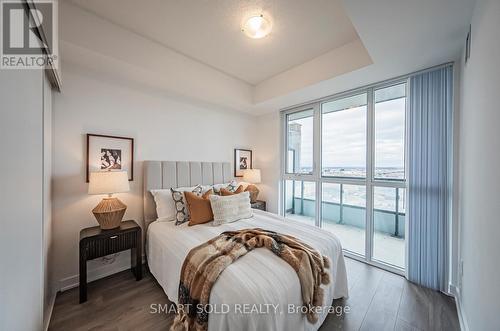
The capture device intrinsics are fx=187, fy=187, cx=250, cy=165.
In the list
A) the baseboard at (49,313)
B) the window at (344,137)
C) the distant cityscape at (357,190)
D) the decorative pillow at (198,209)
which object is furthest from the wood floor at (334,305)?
the window at (344,137)

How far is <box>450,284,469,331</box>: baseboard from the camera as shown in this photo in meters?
1.51

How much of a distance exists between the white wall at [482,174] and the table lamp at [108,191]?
2.85 meters

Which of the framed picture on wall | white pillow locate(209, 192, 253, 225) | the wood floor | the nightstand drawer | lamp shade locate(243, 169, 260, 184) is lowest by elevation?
the wood floor

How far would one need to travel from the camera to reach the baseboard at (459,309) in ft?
4.96

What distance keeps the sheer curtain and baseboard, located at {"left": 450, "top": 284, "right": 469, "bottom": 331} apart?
0.23 feet

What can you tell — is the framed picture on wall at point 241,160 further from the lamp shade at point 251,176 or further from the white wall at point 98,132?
the white wall at point 98,132

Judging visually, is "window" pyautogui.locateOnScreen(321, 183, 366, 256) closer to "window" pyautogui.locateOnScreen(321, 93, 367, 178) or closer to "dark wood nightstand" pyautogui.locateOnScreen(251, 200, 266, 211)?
"window" pyautogui.locateOnScreen(321, 93, 367, 178)

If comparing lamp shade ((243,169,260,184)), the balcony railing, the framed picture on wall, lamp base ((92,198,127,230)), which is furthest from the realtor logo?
the balcony railing

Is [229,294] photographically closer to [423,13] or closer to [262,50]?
[423,13]

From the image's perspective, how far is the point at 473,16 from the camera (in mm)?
1380

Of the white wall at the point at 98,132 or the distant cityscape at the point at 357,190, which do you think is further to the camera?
the distant cityscape at the point at 357,190

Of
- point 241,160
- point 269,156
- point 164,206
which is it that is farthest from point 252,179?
point 164,206

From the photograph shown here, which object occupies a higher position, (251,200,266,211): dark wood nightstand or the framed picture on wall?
the framed picture on wall

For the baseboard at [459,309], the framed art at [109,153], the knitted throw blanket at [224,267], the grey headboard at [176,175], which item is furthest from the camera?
the grey headboard at [176,175]
